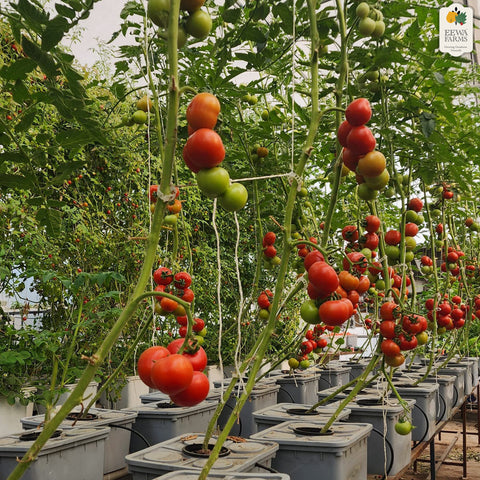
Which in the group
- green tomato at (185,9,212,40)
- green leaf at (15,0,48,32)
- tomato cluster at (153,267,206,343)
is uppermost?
green leaf at (15,0,48,32)

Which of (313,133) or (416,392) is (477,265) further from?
(313,133)

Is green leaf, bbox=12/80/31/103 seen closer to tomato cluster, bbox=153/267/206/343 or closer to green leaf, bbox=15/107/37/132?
green leaf, bbox=15/107/37/132

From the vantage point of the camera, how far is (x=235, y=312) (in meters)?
3.35

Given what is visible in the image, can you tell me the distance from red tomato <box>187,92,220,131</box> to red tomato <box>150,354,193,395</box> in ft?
0.79

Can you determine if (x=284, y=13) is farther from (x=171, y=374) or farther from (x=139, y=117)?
(x=171, y=374)

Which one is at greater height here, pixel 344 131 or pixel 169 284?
pixel 344 131

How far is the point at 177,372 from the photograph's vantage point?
1.69 feet

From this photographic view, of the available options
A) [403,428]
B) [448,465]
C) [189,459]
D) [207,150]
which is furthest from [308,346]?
[448,465]

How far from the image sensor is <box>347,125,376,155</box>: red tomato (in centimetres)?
69

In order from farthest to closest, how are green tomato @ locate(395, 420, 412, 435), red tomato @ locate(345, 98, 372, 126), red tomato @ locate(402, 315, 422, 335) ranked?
green tomato @ locate(395, 420, 412, 435) < red tomato @ locate(402, 315, 422, 335) < red tomato @ locate(345, 98, 372, 126)

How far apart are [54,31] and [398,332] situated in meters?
1.01

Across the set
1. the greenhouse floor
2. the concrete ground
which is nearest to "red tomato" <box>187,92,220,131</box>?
the greenhouse floor

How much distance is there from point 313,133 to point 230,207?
1.07 ft

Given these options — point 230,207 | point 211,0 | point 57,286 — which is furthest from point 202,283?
point 230,207
